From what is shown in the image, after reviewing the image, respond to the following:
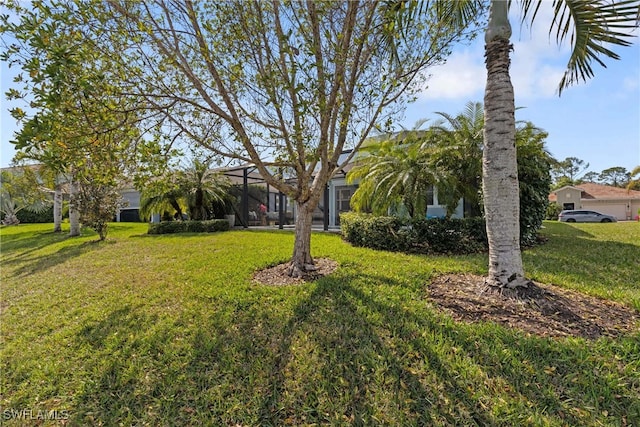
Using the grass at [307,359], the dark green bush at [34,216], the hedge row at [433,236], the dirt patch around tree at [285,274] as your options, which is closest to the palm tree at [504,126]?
the grass at [307,359]

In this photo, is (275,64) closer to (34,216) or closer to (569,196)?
(34,216)

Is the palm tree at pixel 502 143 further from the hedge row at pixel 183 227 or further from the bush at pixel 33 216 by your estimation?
the bush at pixel 33 216

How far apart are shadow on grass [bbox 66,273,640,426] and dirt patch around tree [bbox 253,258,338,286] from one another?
60.5 inches

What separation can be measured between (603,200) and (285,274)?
41438mm

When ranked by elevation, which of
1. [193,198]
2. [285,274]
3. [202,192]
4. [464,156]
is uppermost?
[464,156]

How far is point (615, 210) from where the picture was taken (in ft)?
106

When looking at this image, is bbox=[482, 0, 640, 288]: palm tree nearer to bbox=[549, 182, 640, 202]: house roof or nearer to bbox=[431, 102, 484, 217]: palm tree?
bbox=[431, 102, 484, 217]: palm tree

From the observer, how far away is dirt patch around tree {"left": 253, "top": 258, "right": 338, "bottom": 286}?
18.3 ft

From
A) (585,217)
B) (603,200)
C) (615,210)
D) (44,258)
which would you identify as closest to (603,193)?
(603,200)

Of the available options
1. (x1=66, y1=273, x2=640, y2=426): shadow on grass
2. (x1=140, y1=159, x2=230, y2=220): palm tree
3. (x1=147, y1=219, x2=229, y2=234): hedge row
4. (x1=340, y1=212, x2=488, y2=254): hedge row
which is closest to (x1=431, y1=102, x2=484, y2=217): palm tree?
(x1=340, y1=212, x2=488, y2=254): hedge row

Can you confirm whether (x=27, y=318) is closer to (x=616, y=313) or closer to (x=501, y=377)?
(x=501, y=377)

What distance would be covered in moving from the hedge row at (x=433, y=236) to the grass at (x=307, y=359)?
5.82ft

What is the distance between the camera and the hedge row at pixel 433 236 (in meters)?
7.54

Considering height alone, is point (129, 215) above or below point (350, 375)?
above
